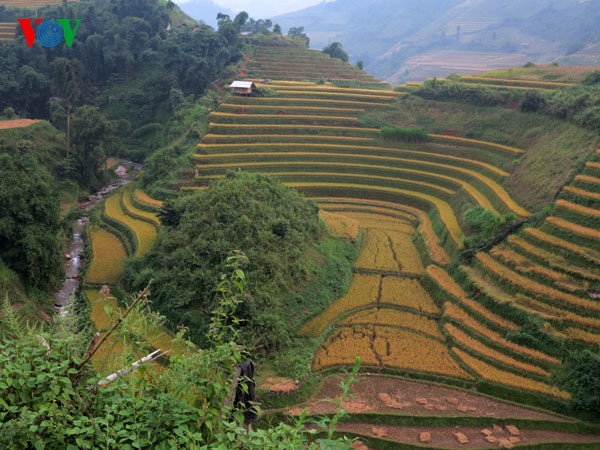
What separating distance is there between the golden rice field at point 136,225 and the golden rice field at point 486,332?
1404cm

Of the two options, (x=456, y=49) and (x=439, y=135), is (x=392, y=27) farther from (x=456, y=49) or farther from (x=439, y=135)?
(x=439, y=135)

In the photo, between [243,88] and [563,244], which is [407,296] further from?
[243,88]

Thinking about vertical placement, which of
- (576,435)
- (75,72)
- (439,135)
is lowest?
(576,435)

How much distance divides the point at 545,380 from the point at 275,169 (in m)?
20.8

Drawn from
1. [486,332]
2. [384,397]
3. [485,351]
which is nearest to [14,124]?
[384,397]

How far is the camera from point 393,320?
60.7 feet

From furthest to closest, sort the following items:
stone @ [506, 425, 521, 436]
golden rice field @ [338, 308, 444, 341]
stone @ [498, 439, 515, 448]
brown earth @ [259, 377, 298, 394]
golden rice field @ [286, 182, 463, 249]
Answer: golden rice field @ [286, 182, 463, 249]
golden rice field @ [338, 308, 444, 341]
brown earth @ [259, 377, 298, 394]
stone @ [506, 425, 521, 436]
stone @ [498, 439, 515, 448]

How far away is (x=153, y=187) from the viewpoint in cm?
2981

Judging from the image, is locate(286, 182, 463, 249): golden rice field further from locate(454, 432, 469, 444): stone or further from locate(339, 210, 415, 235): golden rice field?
locate(454, 432, 469, 444): stone

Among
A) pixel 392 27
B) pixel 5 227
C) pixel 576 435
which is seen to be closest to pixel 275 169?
pixel 5 227

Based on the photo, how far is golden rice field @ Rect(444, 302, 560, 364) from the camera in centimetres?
1545

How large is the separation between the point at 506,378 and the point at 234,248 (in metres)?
10.2

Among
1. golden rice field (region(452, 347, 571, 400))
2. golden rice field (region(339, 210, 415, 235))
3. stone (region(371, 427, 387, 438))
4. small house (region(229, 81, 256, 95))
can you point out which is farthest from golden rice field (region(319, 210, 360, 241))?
small house (region(229, 81, 256, 95))

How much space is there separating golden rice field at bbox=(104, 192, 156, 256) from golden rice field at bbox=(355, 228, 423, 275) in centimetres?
1048
